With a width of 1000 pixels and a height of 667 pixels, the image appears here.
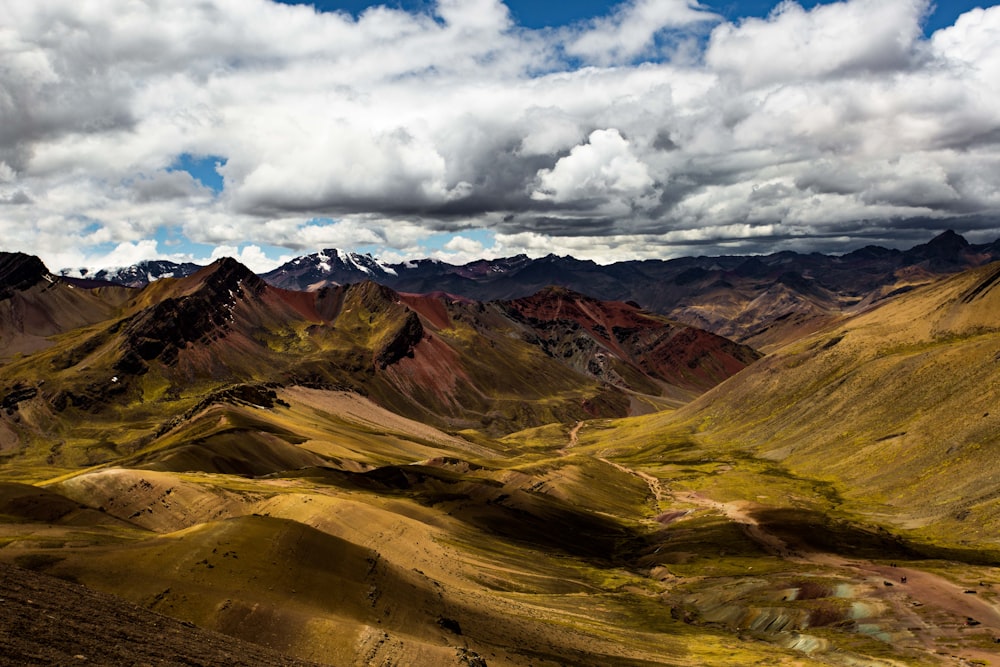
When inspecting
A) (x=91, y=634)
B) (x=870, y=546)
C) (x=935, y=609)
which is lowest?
(x=870, y=546)

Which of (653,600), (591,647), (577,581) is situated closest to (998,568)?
(653,600)

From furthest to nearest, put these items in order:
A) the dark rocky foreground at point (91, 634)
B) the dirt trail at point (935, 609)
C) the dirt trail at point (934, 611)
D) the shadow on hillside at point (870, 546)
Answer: the shadow on hillside at point (870, 546) → the dirt trail at point (935, 609) → the dirt trail at point (934, 611) → the dark rocky foreground at point (91, 634)

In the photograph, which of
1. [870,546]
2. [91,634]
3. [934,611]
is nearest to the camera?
[91,634]

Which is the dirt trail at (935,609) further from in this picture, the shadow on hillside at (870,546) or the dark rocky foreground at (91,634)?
the dark rocky foreground at (91,634)

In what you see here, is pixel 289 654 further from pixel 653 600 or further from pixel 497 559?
pixel 653 600

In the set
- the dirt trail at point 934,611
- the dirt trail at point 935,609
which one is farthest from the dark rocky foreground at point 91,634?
the dirt trail at point 935,609

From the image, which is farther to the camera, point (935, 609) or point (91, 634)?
point (935, 609)

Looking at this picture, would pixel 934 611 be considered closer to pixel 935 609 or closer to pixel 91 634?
pixel 935 609

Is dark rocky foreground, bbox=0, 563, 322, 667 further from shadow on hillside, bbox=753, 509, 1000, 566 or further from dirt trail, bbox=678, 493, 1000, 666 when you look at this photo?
shadow on hillside, bbox=753, 509, 1000, 566

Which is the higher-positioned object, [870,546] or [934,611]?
[934,611]

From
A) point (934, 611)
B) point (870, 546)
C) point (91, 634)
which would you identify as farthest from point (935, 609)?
point (91, 634)

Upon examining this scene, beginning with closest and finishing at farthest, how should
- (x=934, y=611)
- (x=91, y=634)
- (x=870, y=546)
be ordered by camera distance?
(x=91, y=634) → (x=934, y=611) → (x=870, y=546)
